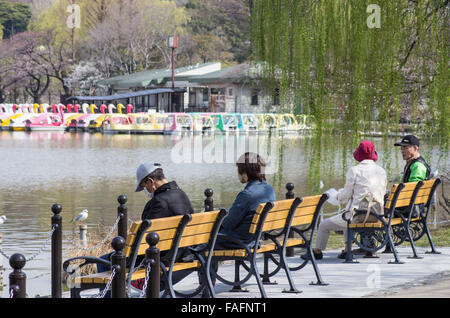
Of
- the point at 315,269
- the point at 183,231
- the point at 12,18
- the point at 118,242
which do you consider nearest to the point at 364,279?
the point at 315,269

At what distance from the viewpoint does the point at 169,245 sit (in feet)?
23.0

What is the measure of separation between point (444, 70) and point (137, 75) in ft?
250

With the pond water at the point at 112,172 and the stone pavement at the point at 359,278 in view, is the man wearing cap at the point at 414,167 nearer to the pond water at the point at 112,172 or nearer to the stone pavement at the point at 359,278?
the pond water at the point at 112,172

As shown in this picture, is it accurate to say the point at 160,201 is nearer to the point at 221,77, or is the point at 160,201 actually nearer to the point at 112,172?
the point at 112,172

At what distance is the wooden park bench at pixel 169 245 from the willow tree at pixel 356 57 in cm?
332

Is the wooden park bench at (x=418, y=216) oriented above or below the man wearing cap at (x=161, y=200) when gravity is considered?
below

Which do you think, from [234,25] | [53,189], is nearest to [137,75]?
[234,25]

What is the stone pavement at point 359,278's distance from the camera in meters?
8.00

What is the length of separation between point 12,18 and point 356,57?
103449 millimetres

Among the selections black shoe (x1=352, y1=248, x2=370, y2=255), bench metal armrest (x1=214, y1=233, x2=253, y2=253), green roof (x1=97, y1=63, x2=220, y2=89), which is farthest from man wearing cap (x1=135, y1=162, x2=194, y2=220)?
green roof (x1=97, y1=63, x2=220, y2=89)

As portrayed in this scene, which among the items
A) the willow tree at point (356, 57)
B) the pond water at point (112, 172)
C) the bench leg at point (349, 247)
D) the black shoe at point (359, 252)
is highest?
the willow tree at point (356, 57)

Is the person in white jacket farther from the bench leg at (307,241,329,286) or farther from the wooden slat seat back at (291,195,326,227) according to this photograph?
the bench leg at (307,241,329,286)

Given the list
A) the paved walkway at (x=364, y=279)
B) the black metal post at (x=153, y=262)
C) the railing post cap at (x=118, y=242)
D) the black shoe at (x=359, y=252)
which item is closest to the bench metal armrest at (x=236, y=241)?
the paved walkway at (x=364, y=279)
